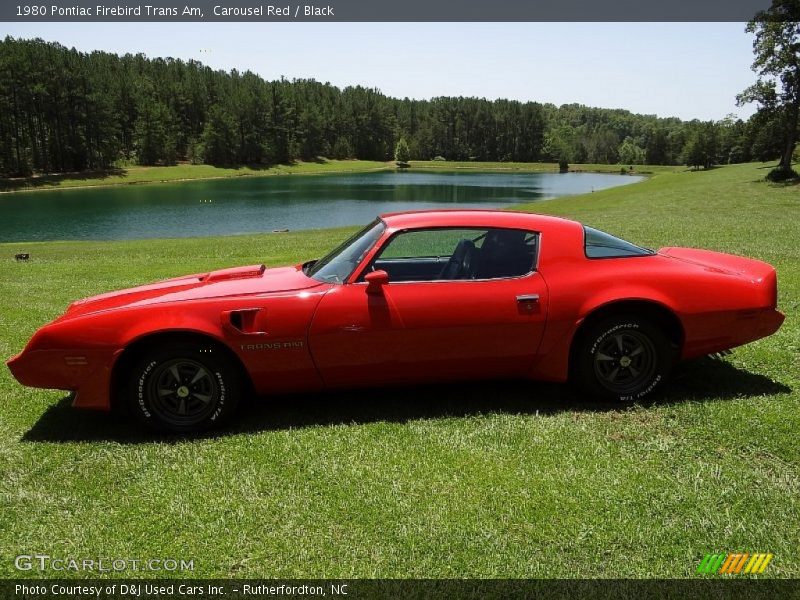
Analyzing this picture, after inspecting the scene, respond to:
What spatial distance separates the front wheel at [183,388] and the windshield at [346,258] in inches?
42.2

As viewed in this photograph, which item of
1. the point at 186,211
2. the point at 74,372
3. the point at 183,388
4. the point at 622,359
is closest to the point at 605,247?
the point at 622,359

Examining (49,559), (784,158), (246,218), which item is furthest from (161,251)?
(784,158)

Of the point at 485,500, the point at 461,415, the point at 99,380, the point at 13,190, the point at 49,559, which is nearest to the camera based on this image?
the point at 49,559

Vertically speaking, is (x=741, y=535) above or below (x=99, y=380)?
below

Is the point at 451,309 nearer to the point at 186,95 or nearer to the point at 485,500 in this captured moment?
the point at 485,500

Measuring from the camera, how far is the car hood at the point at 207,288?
446cm

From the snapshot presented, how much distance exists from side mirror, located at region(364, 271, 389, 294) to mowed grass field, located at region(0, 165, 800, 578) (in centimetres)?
109

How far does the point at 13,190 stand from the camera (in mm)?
69625

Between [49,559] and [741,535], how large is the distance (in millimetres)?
→ 3803

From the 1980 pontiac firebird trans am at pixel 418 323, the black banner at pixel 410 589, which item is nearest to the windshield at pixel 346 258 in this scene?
the 1980 pontiac firebird trans am at pixel 418 323

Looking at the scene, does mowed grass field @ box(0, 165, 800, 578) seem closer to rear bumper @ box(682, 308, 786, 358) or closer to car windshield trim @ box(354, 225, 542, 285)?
rear bumper @ box(682, 308, 786, 358)

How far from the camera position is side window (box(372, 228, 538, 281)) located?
4660 mm

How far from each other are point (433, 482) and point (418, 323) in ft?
4.19

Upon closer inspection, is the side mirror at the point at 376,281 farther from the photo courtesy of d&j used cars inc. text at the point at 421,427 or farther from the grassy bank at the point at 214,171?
the grassy bank at the point at 214,171
